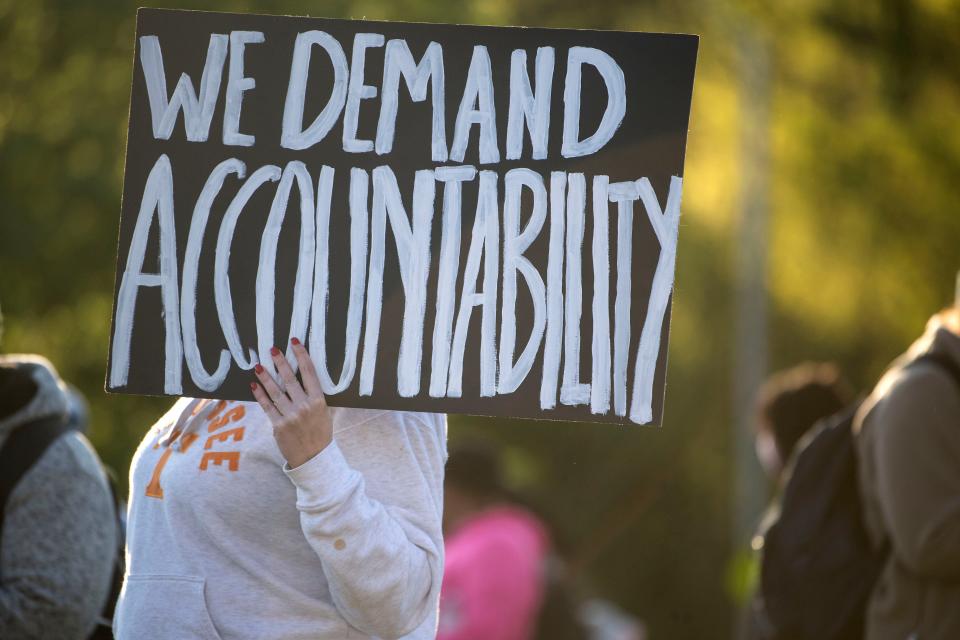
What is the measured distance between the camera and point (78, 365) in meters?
9.84

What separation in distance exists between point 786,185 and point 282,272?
14607 millimetres

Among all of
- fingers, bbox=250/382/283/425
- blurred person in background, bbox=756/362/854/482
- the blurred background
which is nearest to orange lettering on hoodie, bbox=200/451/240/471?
fingers, bbox=250/382/283/425

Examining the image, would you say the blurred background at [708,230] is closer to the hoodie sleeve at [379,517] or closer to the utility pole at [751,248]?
the utility pole at [751,248]

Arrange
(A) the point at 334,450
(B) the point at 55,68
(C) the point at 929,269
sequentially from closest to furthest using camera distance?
(A) the point at 334,450
(B) the point at 55,68
(C) the point at 929,269

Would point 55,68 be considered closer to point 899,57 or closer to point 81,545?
point 899,57

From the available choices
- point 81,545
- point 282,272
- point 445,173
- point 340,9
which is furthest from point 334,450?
point 340,9

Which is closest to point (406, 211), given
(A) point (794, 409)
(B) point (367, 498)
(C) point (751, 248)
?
(B) point (367, 498)

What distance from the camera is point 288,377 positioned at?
258 cm

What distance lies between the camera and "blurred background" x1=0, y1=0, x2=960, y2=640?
9531 mm

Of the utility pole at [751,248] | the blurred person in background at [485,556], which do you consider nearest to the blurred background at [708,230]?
the utility pole at [751,248]

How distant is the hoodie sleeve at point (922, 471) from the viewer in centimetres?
345

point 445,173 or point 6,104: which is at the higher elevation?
point 6,104

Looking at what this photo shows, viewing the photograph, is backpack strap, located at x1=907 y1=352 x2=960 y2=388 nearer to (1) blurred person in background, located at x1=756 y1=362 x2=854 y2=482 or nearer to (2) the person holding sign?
(1) blurred person in background, located at x1=756 y1=362 x2=854 y2=482

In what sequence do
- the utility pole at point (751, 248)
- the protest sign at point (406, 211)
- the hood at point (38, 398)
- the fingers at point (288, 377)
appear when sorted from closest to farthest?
the fingers at point (288, 377), the protest sign at point (406, 211), the hood at point (38, 398), the utility pole at point (751, 248)
